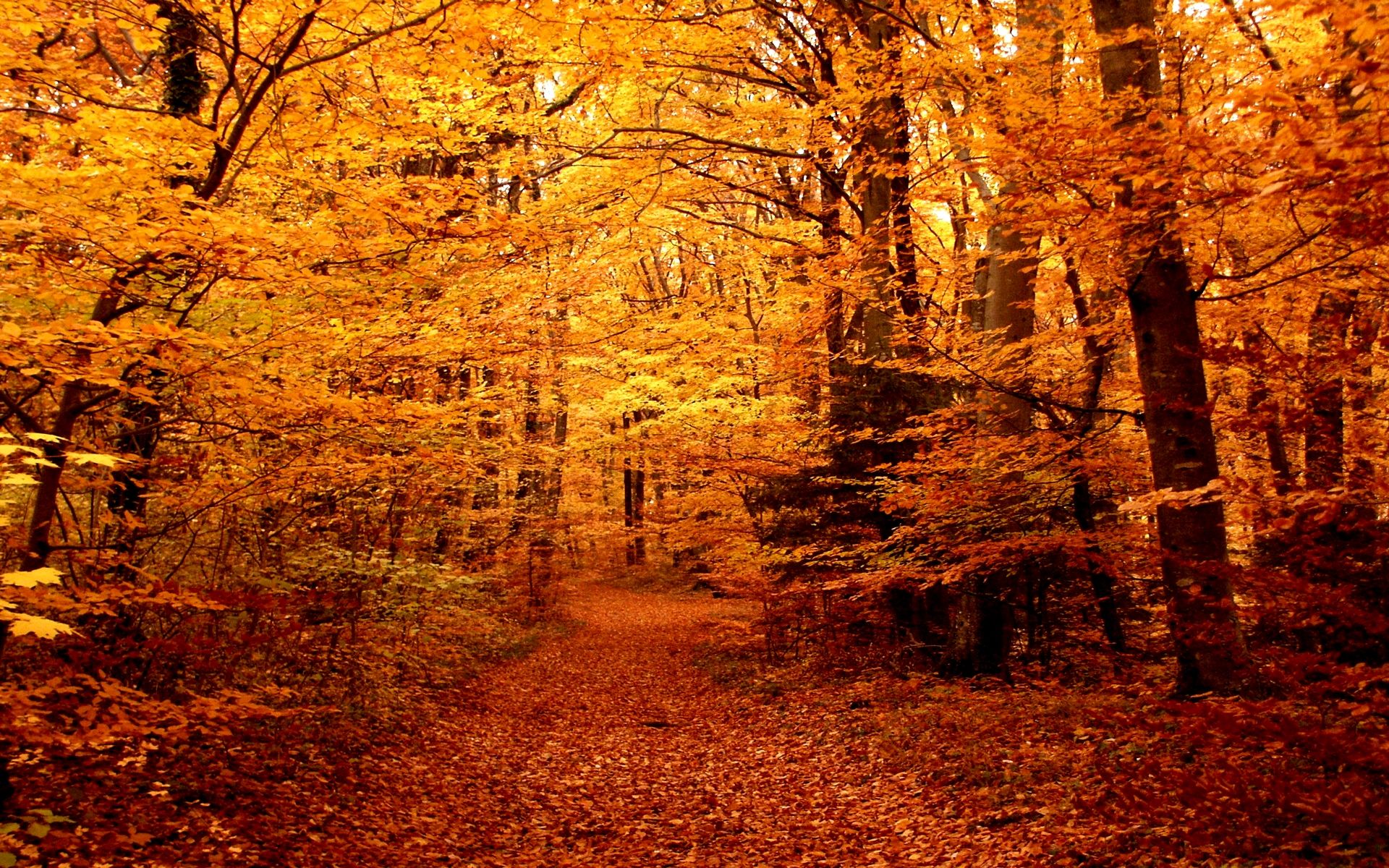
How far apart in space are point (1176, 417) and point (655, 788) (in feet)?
19.3

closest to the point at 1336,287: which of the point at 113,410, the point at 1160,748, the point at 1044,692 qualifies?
the point at 1160,748

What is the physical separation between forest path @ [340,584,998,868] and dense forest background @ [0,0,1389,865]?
123 cm

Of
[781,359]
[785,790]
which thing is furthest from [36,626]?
[781,359]

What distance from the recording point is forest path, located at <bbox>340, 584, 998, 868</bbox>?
20.4 ft

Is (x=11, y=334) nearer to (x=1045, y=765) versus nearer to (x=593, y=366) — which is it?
(x=1045, y=765)

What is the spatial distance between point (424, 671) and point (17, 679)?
617 cm

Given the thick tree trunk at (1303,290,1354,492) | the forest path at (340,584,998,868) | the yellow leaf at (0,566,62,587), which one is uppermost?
the thick tree trunk at (1303,290,1354,492)

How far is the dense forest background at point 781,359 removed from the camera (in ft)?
15.2

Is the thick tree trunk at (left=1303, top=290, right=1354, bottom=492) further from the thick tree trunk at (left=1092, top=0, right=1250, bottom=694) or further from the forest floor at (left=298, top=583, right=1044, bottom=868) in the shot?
the forest floor at (left=298, top=583, right=1044, bottom=868)

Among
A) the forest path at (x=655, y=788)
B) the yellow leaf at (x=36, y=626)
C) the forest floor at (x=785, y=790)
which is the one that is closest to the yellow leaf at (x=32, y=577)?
the yellow leaf at (x=36, y=626)

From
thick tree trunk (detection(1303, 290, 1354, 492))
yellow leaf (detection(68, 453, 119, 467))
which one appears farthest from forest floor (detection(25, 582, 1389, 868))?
yellow leaf (detection(68, 453, 119, 467))

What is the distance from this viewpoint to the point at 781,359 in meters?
14.7

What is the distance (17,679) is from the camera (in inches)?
221

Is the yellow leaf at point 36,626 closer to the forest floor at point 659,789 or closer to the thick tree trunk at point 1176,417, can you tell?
the forest floor at point 659,789
